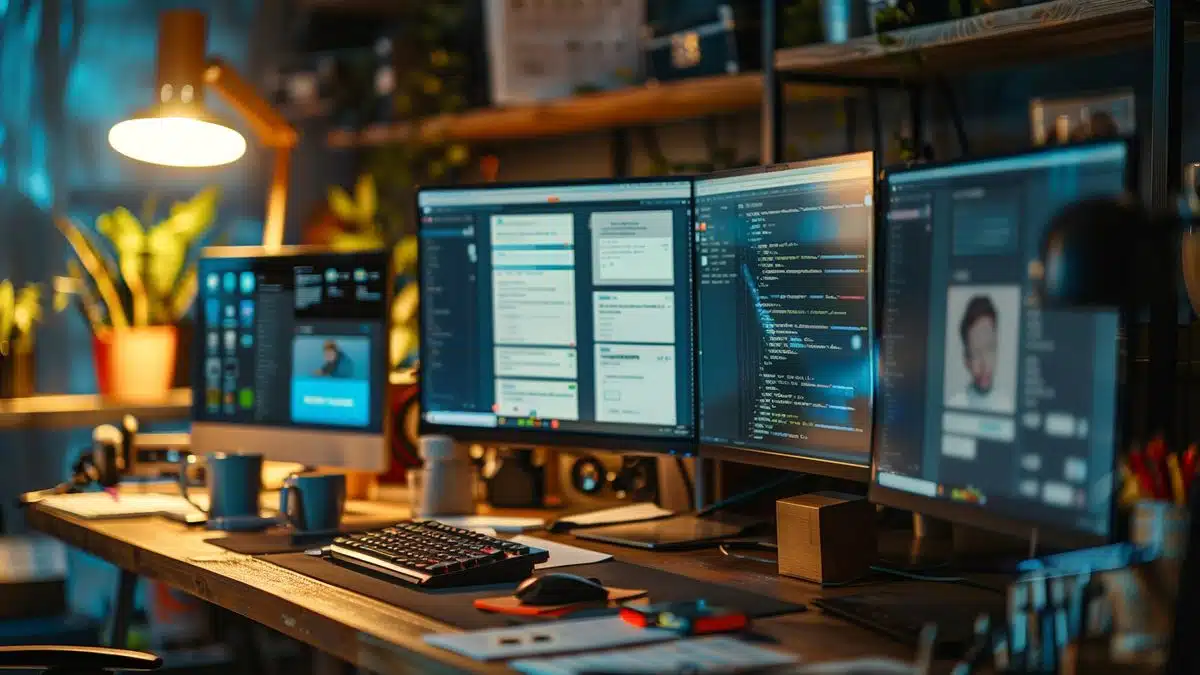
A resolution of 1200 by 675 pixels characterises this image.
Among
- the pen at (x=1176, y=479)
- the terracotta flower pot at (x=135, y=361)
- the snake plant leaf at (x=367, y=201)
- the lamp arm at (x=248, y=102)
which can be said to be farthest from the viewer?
the snake plant leaf at (x=367, y=201)

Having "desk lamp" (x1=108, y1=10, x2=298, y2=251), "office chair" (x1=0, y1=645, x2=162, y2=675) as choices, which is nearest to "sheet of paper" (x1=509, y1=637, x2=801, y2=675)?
"office chair" (x1=0, y1=645, x2=162, y2=675)

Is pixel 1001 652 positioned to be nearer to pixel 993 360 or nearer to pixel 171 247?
pixel 993 360

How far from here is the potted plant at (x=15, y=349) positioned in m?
3.10

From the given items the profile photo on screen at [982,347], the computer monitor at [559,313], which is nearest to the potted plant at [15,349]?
the computer monitor at [559,313]

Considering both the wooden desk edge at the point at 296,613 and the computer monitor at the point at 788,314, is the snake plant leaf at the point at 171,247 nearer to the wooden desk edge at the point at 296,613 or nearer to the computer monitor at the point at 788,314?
the wooden desk edge at the point at 296,613

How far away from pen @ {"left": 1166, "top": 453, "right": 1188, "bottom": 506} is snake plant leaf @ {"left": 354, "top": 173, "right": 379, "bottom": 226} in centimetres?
263

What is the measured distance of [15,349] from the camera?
3.11 metres

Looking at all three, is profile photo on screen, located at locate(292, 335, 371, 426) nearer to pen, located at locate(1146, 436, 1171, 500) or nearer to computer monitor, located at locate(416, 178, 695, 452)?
computer monitor, located at locate(416, 178, 695, 452)

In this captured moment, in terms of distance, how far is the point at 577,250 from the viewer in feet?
6.71

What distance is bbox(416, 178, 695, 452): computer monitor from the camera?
196cm

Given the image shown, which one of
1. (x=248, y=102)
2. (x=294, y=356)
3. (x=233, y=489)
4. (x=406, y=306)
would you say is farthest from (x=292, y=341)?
(x=406, y=306)

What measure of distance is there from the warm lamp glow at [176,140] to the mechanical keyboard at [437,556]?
1056 millimetres

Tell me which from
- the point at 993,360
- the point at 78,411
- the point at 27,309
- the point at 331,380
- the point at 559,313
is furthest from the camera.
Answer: the point at 27,309

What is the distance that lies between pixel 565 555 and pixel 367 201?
2.00 m
